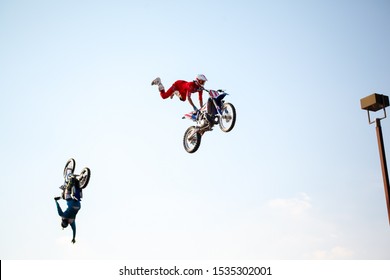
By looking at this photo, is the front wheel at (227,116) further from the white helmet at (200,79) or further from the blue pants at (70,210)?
the blue pants at (70,210)

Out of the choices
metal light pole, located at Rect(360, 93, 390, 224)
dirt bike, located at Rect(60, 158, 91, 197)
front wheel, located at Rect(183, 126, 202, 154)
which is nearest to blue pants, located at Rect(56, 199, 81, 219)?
dirt bike, located at Rect(60, 158, 91, 197)

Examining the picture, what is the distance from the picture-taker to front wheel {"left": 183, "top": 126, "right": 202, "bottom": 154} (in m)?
11.6

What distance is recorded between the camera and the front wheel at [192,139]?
11602 millimetres

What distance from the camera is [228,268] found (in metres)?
9.08

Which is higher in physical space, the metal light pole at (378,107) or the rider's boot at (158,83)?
the rider's boot at (158,83)

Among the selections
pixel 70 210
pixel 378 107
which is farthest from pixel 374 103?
pixel 70 210

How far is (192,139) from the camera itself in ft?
40.1

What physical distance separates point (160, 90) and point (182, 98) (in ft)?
2.31

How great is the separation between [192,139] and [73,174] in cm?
437

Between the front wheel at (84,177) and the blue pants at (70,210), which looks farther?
the front wheel at (84,177)

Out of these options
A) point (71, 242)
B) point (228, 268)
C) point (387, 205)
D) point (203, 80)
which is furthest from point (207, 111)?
point (71, 242)

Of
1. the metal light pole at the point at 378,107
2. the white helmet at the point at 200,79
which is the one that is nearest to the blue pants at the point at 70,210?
the white helmet at the point at 200,79

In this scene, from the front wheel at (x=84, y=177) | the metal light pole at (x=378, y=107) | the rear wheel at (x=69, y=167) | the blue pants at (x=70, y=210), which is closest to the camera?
the metal light pole at (x=378, y=107)

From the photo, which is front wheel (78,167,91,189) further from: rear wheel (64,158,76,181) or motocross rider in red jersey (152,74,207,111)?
motocross rider in red jersey (152,74,207,111)
